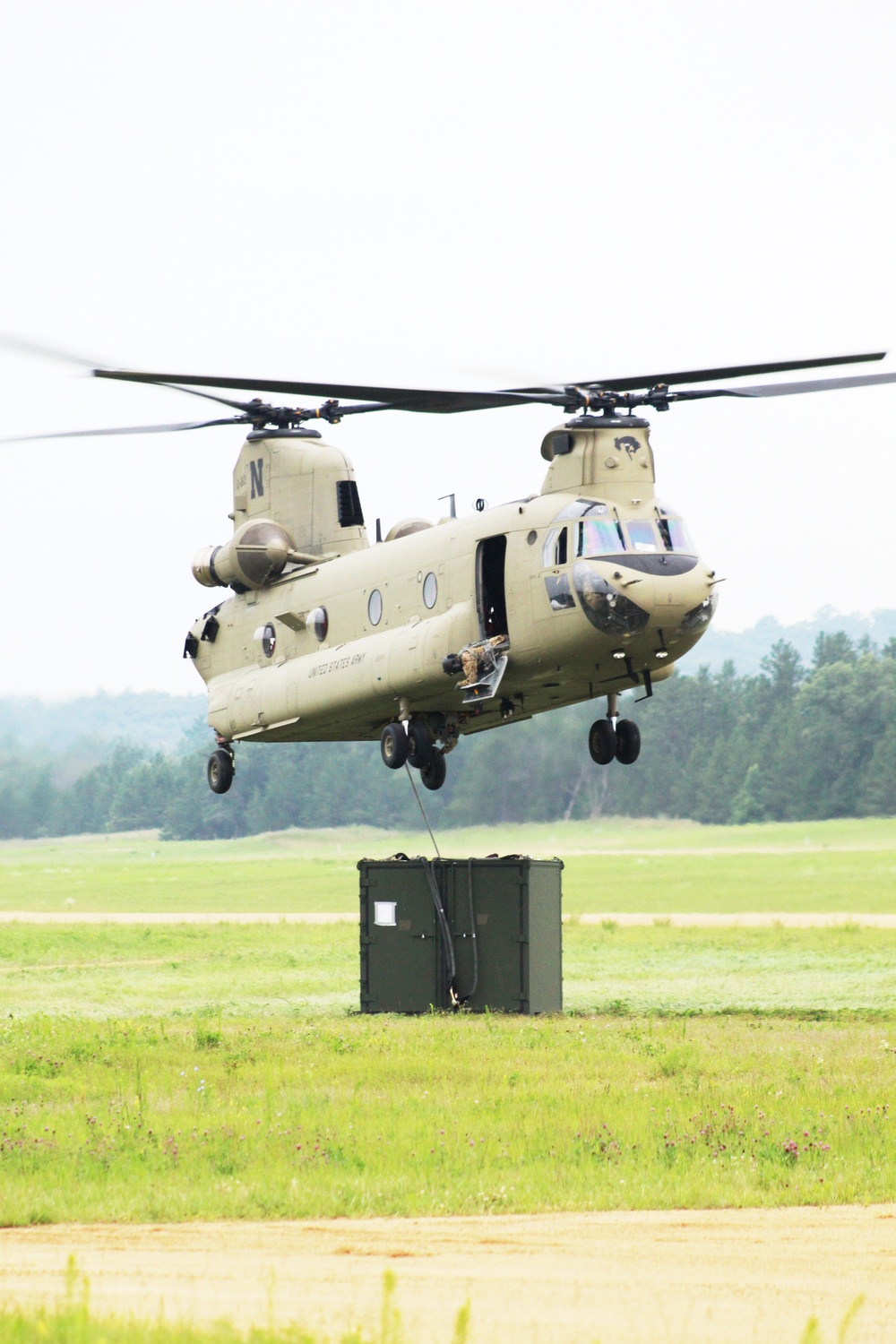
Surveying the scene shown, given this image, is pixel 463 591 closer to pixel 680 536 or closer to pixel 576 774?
pixel 680 536

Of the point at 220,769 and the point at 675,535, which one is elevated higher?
the point at 675,535

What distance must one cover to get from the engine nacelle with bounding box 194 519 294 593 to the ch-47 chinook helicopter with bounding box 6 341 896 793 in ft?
0.09

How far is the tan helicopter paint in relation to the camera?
2219 cm

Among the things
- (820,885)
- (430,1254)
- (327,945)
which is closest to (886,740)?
(820,885)

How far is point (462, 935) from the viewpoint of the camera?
26.4 m

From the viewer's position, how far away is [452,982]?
86.6 ft

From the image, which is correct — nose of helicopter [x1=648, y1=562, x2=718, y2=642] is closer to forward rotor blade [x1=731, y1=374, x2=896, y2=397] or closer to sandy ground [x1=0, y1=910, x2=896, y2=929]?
forward rotor blade [x1=731, y1=374, x2=896, y2=397]

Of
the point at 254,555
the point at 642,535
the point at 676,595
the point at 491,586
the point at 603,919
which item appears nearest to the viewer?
the point at 676,595

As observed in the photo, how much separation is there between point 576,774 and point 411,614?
74.6 metres

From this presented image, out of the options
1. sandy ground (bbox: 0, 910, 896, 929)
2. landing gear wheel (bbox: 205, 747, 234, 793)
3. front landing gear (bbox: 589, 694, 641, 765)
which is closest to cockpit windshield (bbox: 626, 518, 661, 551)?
front landing gear (bbox: 589, 694, 641, 765)

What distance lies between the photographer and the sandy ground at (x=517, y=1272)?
9.66m

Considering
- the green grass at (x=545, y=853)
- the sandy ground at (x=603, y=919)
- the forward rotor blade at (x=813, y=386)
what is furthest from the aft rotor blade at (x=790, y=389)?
the green grass at (x=545, y=853)

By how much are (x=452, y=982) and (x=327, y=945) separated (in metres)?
16.5

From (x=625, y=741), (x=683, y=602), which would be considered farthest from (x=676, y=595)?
(x=625, y=741)
